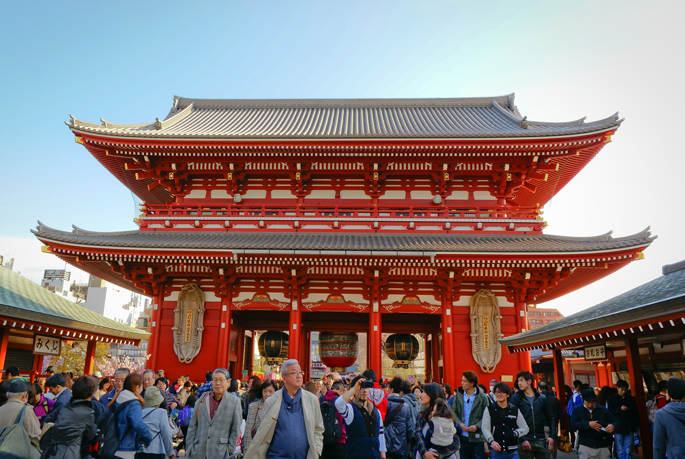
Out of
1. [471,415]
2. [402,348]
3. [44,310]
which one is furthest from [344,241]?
[44,310]

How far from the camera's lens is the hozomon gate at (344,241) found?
13.7 m

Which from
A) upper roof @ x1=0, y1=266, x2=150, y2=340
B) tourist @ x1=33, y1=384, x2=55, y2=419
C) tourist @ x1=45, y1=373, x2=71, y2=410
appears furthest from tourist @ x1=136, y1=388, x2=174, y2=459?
upper roof @ x1=0, y1=266, x2=150, y2=340

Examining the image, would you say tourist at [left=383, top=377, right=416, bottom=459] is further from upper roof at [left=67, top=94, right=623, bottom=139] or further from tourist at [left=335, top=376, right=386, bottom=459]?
upper roof at [left=67, top=94, right=623, bottom=139]

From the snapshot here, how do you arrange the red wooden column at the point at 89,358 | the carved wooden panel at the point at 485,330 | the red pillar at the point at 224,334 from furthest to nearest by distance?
the red pillar at the point at 224,334 < the carved wooden panel at the point at 485,330 < the red wooden column at the point at 89,358

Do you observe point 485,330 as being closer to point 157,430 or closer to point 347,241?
point 347,241

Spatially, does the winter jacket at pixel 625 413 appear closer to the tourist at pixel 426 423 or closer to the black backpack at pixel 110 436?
the tourist at pixel 426 423

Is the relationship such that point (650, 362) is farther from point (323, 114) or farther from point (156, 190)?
point (156, 190)

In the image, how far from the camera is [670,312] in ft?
21.3

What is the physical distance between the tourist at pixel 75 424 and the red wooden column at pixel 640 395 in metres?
8.67

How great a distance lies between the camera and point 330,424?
197 inches

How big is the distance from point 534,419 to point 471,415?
1.06 m

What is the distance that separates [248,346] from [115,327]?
6.23m

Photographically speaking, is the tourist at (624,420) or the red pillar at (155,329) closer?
the tourist at (624,420)

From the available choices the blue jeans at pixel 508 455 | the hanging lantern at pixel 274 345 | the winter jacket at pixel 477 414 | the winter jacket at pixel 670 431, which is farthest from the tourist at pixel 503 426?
the hanging lantern at pixel 274 345
